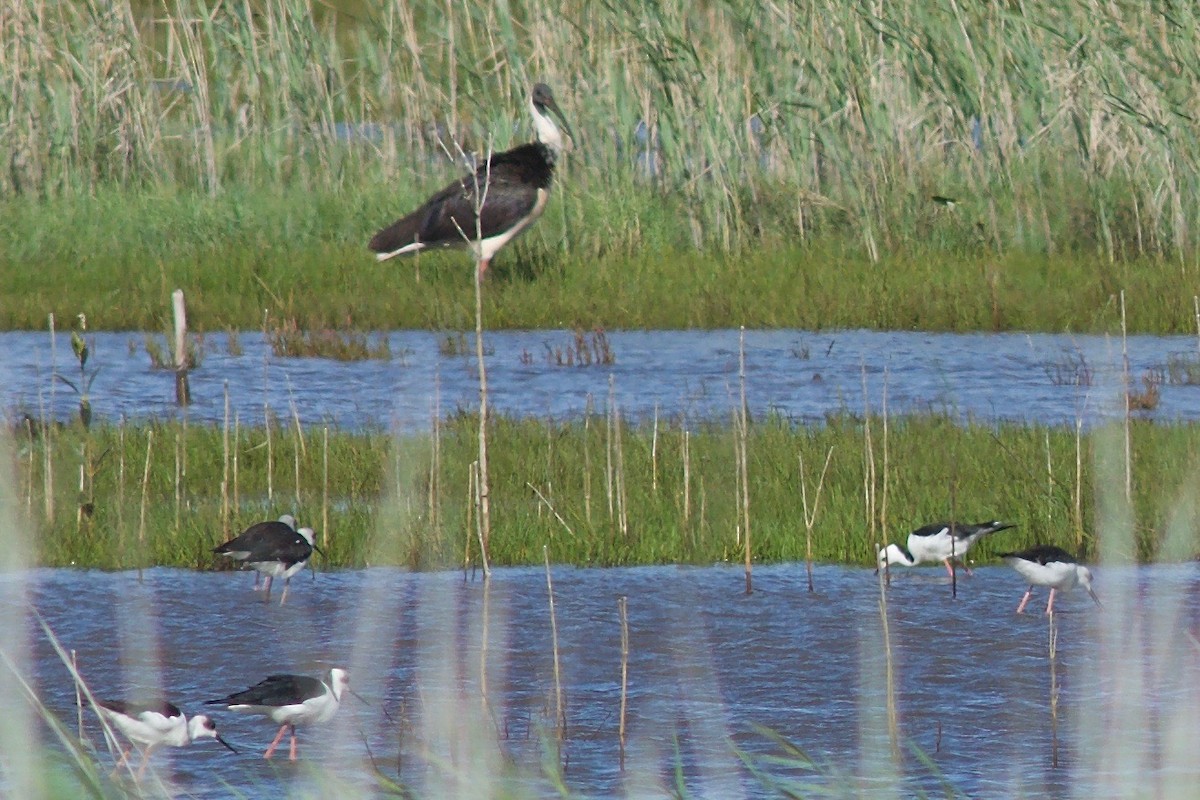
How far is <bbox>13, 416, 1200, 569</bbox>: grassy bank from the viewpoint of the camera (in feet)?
26.8

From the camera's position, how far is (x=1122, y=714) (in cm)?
575

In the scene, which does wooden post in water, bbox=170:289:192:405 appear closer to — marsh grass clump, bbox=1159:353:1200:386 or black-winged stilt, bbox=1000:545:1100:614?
black-winged stilt, bbox=1000:545:1100:614

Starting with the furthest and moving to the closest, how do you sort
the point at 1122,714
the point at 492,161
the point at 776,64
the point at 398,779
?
1. the point at 776,64
2. the point at 492,161
3. the point at 1122,714
4. the point at 398,779

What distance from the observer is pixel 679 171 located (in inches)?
603

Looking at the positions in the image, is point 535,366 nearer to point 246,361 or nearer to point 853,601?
point 246,361

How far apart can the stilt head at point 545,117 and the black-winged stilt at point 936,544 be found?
7.47 metres

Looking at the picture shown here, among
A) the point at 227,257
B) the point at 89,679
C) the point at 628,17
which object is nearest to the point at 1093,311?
the point at 628,17

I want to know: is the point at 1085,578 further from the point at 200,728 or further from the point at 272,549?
the point at 200,728

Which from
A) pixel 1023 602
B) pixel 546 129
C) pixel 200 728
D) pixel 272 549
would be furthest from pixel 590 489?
pixel 546 129

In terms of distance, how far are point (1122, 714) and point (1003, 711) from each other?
0.47m

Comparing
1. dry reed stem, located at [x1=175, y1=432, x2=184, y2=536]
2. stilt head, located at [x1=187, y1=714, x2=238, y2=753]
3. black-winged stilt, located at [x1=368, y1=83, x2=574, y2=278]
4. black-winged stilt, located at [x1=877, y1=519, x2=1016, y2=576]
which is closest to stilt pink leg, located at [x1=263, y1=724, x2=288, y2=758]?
stilt head, located at [x1=187, y1=714, x2=238, y2=753]

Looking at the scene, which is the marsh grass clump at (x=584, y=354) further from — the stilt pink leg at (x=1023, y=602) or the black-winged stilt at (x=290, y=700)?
the black-winged stilt at (x=290, y=700)

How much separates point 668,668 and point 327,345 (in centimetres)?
724

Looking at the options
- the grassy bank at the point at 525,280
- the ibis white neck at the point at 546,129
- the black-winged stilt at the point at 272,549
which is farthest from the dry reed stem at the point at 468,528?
the ibis white neck at the point at 546,129
